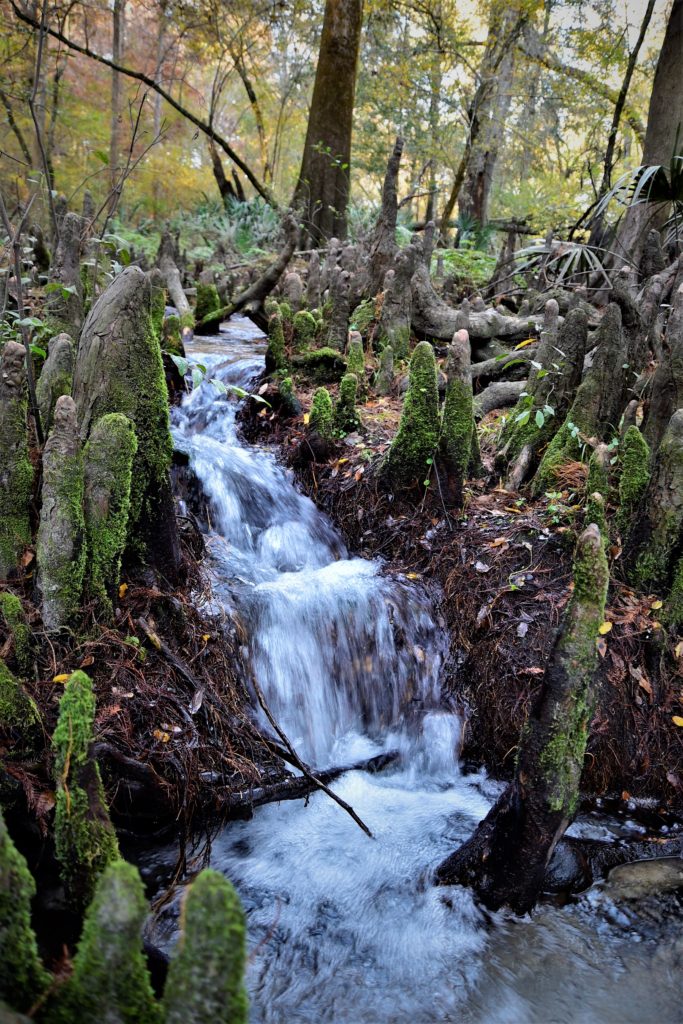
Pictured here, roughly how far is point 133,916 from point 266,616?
112 inches

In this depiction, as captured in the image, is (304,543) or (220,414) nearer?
(304,543)

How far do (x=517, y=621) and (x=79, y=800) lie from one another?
277 centimetres

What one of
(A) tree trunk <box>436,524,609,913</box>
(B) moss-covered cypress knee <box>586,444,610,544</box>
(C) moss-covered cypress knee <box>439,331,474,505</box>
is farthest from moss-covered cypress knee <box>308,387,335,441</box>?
(A) tree trunk <box>436,524,609,913</box>

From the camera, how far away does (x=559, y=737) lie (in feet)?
8.41

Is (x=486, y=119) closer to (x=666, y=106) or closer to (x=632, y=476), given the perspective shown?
(x=666, y=106)

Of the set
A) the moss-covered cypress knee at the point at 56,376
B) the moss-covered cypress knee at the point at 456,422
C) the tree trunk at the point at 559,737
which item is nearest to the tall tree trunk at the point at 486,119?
the moss-covered cypress knee at the point at 456,422

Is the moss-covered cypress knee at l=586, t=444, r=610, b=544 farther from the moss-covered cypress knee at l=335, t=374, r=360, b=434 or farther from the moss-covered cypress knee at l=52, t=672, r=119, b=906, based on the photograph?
the moss-covered cypress knee at l=52, t=672, r=119, b=906

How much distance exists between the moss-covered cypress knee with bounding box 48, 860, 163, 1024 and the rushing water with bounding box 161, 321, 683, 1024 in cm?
152

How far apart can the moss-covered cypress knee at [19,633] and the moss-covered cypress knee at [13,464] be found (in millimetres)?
408

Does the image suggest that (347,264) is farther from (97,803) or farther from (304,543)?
(97,803)

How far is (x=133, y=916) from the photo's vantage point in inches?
54.3

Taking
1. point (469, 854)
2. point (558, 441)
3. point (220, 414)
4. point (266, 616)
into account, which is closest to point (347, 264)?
point (220, 414)

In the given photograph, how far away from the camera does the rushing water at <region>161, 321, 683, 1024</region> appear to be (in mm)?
2805

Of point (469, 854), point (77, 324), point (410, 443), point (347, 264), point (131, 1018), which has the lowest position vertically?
point (469, 854)
